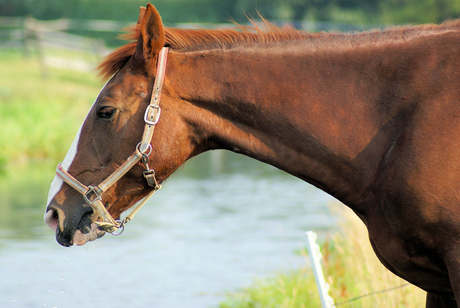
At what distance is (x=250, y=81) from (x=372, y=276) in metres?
2.95

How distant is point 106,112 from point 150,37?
428 mm

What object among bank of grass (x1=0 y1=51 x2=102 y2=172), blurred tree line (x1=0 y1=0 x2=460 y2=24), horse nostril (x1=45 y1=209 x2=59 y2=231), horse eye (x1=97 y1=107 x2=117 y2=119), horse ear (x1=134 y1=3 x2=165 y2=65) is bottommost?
horse nostril (x1=45 y1=209 x2=59 y2=231)

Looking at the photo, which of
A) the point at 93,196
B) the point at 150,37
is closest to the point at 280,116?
the point at 150,37

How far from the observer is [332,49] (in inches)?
114

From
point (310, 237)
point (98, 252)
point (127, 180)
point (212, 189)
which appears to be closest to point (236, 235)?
point (98, 252)

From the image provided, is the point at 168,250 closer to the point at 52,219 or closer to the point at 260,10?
the point at 52,219

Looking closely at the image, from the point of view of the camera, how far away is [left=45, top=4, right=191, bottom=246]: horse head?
9.18 ft

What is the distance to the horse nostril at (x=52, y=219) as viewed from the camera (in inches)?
112

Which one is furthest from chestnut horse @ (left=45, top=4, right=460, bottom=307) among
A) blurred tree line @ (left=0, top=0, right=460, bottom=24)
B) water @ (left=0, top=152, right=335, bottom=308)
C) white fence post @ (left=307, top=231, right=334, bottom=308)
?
blurred tree line @ (left=0, top=0, right=460, bottom=24)

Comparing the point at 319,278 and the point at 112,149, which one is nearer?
the point at 112,149

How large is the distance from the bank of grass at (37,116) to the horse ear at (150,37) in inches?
475

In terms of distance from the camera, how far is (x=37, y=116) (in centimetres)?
1611

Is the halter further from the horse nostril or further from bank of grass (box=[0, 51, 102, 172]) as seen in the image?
bank of grass (box=[0, 51, 102, 172])

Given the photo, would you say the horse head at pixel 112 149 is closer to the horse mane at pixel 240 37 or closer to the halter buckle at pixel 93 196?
the halter buckle at pixel 93 196
